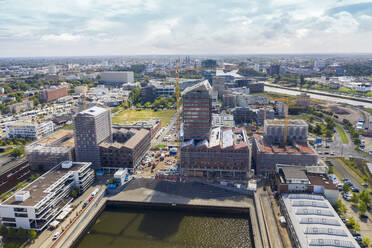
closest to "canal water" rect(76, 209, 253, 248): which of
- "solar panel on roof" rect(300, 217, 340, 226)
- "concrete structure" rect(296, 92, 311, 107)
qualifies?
"solar panel on roof" rect(300, 217, 340, 226)

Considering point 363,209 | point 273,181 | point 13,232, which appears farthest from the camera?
point 273,181

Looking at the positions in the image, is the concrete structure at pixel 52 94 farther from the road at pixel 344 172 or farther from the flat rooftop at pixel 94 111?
the road at pixel 344 172

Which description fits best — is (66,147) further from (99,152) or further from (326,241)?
(326,241)

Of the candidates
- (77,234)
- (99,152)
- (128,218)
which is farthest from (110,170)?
(77,234)

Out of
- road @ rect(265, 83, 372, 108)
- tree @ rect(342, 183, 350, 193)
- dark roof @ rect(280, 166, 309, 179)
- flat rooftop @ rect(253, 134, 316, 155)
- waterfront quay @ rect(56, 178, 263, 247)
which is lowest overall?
waterfront quay @ rect(56, 178, 263, 247)

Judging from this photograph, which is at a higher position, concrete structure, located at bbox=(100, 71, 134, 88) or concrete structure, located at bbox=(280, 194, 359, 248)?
concrete structure, located at bbox=(100, 71, 134, 88)

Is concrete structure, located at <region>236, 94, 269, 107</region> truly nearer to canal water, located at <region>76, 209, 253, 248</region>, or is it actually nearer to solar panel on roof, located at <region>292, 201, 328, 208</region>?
solar panel on roof, located at <region>292, 201, 328, 208</region>
